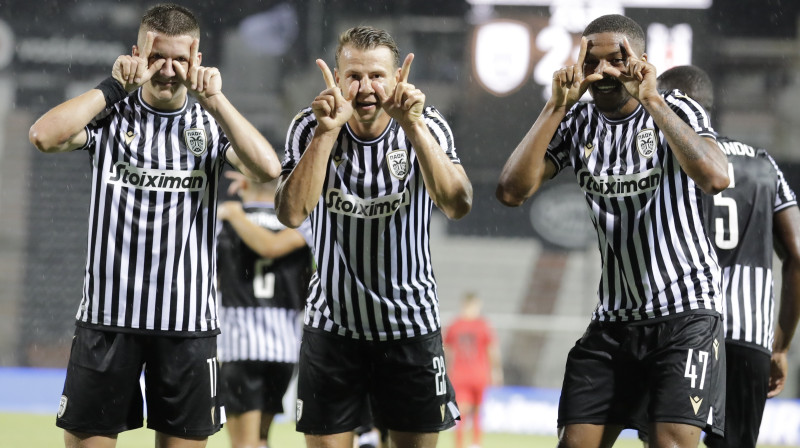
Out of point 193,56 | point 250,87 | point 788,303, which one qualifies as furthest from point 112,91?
point 250,87

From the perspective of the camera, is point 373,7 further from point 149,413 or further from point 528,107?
point 149,413

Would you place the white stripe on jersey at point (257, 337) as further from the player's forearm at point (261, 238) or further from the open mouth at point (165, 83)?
the open mouth at point (165, 83)

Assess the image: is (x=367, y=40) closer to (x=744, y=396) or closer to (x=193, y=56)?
(x=193, y=56)

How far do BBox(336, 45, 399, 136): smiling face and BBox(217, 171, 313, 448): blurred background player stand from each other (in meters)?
2.13

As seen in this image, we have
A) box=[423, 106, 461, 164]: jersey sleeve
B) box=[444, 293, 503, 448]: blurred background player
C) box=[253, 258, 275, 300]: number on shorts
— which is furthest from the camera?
box=[444, 293, 503, 448]: blurred background player

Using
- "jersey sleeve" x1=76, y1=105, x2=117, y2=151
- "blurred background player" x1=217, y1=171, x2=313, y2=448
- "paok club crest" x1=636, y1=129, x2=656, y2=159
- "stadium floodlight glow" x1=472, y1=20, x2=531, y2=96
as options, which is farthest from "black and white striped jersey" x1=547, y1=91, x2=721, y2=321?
"stadium floodlight glow" x1=472, y1=20, x2=531, y2=96

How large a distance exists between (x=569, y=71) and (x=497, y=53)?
9.50 metres

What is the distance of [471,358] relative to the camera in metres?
11.6

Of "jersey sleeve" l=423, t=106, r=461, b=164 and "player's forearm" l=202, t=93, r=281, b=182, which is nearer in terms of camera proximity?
"player's forearm" l=202, t=93, r=281, b=182

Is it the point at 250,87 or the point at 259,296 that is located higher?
the point at 250,87

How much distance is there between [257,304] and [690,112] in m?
3.28

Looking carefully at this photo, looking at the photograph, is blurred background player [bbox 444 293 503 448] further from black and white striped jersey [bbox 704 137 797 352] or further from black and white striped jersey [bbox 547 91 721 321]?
black and white striped jersey [bbox 547 91 721 321]

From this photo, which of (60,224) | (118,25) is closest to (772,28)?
(118,25)

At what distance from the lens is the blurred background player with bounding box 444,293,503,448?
11414 millimetres
